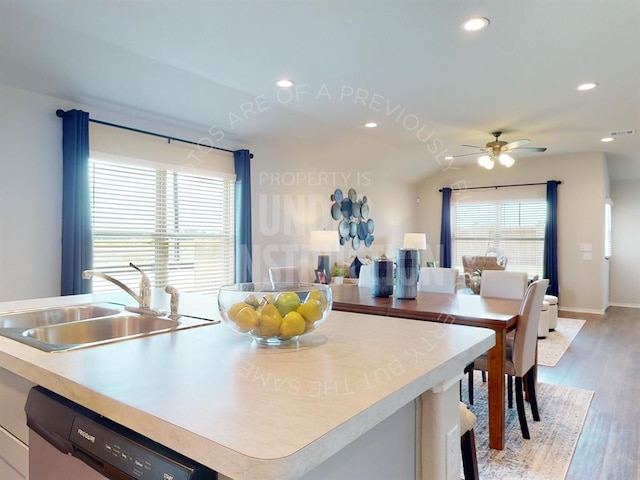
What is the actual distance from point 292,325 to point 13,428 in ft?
2.82

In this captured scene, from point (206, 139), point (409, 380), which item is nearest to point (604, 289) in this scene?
point (206, 139)

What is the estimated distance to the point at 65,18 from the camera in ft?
8.79

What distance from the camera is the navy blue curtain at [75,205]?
3.40 metres

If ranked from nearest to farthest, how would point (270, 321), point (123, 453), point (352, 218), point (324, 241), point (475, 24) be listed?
point (123, 453) < point (270, 321) < point (475, 24) < point (324, 241) < point (352, 218)

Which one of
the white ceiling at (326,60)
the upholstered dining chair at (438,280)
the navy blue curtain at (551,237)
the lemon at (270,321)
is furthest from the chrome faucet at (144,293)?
the navy blue curtain at (551,237)

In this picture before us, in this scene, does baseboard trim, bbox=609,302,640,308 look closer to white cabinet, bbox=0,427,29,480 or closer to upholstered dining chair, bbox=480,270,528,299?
upholstered dining chair, bbox=480,270,528,299

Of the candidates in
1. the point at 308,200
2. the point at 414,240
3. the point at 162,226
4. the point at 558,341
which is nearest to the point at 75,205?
the point at 162,226

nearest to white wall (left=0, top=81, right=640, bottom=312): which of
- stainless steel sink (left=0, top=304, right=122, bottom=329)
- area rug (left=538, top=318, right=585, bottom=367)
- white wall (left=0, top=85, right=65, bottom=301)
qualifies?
white wall (left=0, top=85, right=65, bottom=301)

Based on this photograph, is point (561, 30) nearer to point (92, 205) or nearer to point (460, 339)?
point (460, 339)

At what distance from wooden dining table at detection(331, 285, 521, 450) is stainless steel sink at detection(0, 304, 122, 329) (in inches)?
58.8

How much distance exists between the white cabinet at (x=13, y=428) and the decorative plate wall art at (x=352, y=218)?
552 centimetres

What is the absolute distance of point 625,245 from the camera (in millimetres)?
8031

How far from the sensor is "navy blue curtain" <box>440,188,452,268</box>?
27.8 ft

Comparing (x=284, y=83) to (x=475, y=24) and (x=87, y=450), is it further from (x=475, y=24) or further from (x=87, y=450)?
(x=87, y=450)
